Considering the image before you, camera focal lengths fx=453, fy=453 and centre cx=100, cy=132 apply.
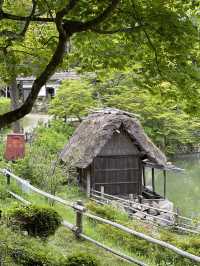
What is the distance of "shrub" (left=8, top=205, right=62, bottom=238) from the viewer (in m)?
7.63

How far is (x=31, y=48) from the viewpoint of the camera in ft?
22.3

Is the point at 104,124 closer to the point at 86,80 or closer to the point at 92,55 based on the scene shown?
the point at 86,80

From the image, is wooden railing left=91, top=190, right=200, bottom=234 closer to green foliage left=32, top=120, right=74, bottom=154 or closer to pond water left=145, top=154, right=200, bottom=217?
pond water left=145, top=154, right=200, bottom=217

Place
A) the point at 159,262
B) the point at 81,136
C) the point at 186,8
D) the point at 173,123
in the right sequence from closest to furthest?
the point at 186,8, the point at 159,262, the point at 81,136, the point at 173,123

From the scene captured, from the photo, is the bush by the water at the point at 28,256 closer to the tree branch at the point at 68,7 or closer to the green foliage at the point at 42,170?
the tree branch at the point at 68,7

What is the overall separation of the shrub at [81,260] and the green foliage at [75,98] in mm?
22159

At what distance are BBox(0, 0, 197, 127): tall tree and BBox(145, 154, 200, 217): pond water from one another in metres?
15.8

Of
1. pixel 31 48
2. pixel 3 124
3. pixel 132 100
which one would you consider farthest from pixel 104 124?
pixel 3 124

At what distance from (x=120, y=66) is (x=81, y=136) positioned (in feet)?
52.8

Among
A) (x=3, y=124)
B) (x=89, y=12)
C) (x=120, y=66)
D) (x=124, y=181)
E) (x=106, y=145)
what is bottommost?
(x=124, y=181)

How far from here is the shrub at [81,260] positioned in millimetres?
6100

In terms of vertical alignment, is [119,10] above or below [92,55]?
above

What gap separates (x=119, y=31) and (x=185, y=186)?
81.8 ft

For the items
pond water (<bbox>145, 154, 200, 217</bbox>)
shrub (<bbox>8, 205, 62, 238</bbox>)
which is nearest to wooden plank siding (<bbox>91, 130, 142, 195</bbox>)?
pond water (<bbox>145, 154, 200, 217</bbox>)
